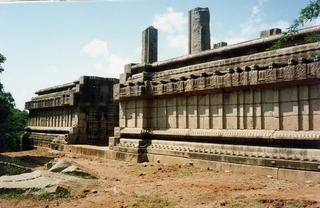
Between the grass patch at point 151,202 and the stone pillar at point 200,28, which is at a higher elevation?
the stone pillar at point 200,28

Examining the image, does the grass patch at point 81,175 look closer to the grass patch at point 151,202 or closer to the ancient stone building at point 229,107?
the grass patch at point 151,202

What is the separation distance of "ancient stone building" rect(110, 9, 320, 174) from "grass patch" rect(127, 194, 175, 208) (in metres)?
3.49

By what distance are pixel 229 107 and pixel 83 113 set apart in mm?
10804

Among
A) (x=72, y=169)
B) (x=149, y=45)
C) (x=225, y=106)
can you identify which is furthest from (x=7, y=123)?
(x=225, y=106)

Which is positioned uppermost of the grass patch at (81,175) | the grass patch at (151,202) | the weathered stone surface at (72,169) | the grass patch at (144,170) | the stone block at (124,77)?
the stone block at (124,77)

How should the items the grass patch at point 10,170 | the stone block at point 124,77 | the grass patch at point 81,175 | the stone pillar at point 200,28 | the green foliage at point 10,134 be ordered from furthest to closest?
1. the green foliage at point 10,134
2. the stone block at point 124,77
3. the stone pillar at point 200,28
4. the grass patch at point 10,170
5. the grass patch at point 81,175

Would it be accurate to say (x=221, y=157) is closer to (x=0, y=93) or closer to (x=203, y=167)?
(x=203, y=167)

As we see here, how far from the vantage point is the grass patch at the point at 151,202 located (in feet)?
17.9

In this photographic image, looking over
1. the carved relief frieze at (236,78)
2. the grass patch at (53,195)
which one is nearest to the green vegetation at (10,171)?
the grass patch at (53,195)

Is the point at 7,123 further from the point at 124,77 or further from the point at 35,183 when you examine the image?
the point at 35,183

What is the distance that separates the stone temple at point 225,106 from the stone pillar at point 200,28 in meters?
0.04

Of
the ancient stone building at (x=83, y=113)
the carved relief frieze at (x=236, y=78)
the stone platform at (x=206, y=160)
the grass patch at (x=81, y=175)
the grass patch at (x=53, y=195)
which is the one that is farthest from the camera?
the ancient stone building at (x=83, y=113)

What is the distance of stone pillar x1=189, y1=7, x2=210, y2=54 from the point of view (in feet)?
37.5

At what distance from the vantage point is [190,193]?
618 centimetres
